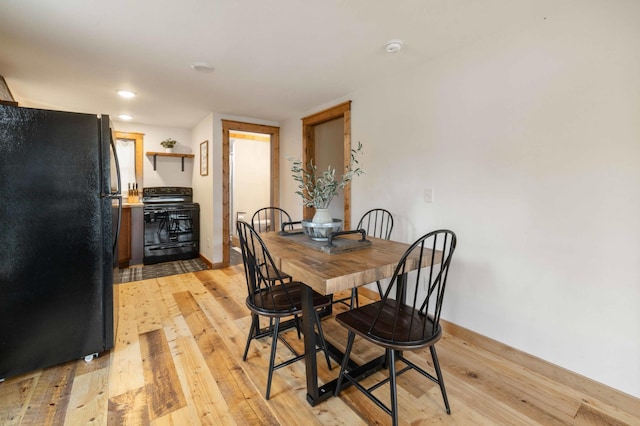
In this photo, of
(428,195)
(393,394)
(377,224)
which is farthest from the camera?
(377,224)

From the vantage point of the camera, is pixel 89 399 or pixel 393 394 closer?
pixel 393 394

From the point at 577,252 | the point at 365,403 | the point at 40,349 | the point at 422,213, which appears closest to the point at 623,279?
the point at 577,252

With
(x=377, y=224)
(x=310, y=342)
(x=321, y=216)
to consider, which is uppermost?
(x=321, y=216)

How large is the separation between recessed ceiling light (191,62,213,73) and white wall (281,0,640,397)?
1.81 metres

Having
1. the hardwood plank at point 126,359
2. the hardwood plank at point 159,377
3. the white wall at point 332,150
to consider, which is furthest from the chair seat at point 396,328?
the white wall at point 332,150

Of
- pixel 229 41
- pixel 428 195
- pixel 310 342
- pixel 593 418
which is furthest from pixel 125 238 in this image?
pixel 593 418

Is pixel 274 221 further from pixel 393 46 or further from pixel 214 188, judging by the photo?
pixel 393 46

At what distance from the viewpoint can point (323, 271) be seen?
4.49 feet

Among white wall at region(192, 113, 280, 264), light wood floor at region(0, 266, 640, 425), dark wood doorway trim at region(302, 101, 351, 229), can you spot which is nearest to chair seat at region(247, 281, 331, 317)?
light wood floor at region(0, 266, 640, 425)

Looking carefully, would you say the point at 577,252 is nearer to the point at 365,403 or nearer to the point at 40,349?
the point at 365,403

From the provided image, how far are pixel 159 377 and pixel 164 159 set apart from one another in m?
4.21

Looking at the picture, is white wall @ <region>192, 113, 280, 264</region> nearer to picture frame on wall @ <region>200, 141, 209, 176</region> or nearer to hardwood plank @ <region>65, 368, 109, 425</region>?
picture frame on wall @ <region>200, 141, 209, 176</region>

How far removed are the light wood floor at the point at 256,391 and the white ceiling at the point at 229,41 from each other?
2235 millimetres

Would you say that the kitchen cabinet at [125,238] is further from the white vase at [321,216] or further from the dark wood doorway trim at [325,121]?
the white vase at [321,216]
